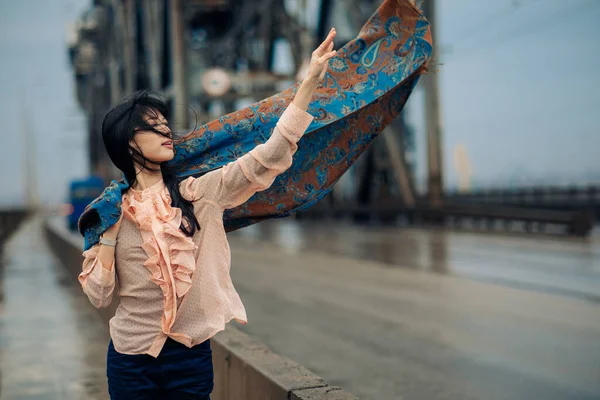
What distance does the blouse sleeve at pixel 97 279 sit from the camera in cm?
267

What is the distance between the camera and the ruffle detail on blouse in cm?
267

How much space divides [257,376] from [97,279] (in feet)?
5.07

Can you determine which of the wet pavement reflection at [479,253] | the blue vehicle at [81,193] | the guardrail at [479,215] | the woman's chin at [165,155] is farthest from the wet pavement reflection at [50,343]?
the blue vehicle at [81,193]

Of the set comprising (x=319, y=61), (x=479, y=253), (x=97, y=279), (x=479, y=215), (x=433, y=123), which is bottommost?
(x=479, y=253)

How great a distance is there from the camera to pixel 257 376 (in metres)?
4.02

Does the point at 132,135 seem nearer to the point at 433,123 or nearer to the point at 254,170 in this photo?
the point at 254,170

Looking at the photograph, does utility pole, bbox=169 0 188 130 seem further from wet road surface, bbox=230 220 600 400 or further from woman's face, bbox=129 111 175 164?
woman's face, bbox=129 111 175 164

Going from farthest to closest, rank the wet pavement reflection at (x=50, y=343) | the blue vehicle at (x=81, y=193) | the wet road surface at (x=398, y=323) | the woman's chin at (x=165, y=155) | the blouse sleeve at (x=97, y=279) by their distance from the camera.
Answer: the blue vehicle at (x=81, y=193), the wet road surface at (x=398, y=323), the wet pavement reflection at (x=50, y=343), the woman's chin at (x=165, y=155), the blouse sleeve at (x=97, y=279)

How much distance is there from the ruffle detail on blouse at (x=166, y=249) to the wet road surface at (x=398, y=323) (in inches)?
125

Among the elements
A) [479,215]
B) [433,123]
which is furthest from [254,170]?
[433,123]

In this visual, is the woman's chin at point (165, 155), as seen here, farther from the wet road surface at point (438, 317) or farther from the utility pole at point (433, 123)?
the utility pole at point (433, 123)

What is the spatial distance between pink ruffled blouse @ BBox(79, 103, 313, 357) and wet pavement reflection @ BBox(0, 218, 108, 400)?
117 inches

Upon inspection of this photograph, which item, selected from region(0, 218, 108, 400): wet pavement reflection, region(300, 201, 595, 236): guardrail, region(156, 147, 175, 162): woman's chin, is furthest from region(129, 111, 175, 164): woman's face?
region(300, 201, 595, 236): guardrail

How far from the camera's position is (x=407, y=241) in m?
19.1
